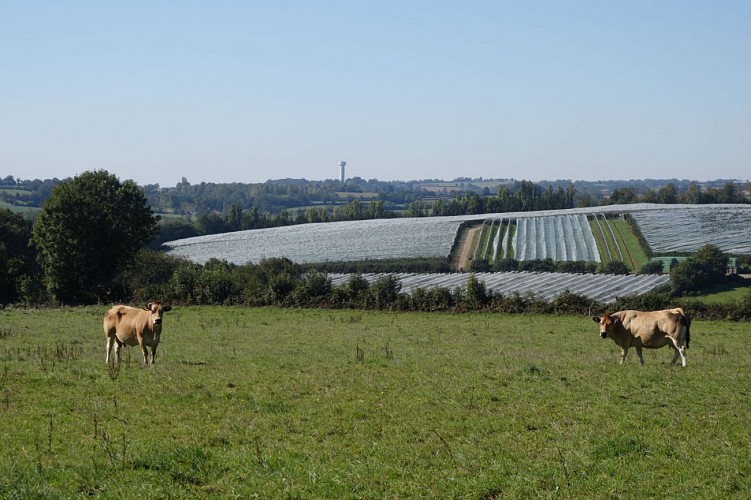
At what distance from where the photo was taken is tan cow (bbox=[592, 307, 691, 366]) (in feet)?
70.2

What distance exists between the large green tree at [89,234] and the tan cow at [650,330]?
122ft

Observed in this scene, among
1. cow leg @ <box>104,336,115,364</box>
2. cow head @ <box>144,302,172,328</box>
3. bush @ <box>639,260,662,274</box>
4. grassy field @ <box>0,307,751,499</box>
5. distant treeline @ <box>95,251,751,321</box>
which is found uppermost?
cow head @ <box>144,302,172,328</box>

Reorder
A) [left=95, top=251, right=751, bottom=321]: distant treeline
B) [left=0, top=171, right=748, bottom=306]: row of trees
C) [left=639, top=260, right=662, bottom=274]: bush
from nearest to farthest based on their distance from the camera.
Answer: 1. [left=95, top=251, right=751, bottom=321]: distant treeline
2. [left=0, top=171, right=748, bottom=306]: row of trees
3. [left=639, top=260, right=662, bottom=274]: bush

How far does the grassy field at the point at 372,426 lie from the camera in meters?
10.1

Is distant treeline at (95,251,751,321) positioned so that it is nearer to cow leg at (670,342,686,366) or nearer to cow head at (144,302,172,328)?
cow leg at (670,342,686,366)

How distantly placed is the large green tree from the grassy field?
32.5m

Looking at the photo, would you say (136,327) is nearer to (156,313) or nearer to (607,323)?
(156,313)

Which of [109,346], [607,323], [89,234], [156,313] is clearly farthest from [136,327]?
[89,234]

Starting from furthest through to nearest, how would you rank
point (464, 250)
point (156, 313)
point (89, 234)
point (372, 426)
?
point (464, 250), point (89, 234), point (156, 313), point (372, 426)

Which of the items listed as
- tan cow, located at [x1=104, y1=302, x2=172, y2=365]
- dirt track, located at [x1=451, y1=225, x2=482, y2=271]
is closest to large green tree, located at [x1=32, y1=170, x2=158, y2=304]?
tan cow, located at [x1=104, y1=302, x2=172, y2=365]

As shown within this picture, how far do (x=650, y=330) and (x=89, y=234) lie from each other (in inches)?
1661

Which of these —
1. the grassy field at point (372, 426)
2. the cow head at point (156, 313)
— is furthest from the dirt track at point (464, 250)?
the cow head at point (156, 313)

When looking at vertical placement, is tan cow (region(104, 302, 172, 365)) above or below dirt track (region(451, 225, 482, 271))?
above

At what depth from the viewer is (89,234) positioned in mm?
54594
